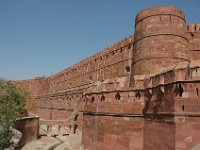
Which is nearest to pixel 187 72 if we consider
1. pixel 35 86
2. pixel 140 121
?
pixel 140 121

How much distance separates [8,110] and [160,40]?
11297 millimetres

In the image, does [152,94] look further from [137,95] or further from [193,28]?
[193,28]

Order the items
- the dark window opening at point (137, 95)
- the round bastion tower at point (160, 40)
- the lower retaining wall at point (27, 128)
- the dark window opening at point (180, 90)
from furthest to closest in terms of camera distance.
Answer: the lower retaining wall at point (27, 128)
the round bastion tower at point (160, 40)
the dark window opening at point (137, 95)
the dark window opening at point (180, 90)

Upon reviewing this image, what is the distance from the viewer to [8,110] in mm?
16094

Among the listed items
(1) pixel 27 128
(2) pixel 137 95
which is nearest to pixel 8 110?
(1) pixel 27 128

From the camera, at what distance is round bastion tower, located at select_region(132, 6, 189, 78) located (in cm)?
1171

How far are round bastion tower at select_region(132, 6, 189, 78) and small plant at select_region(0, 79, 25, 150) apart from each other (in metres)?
8.70

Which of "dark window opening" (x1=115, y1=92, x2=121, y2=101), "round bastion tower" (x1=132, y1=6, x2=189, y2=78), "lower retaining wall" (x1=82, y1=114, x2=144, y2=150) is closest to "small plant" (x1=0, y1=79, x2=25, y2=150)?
"lower retaining wall" (x1=82, y1=114, x2=144, y2=150)

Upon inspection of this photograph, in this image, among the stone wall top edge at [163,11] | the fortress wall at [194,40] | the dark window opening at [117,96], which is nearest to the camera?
the dark window opening at [117,96]

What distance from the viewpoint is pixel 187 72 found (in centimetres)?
674

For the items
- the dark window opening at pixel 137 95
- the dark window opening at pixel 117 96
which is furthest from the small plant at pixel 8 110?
the dark window opening at pixel 137 95

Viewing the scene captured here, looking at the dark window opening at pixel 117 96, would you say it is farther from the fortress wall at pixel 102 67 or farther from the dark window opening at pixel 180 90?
the fortress wall at pixel 102 67

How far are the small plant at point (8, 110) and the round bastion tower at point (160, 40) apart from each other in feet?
28.6

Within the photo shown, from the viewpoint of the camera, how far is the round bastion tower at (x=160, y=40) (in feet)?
38.4
